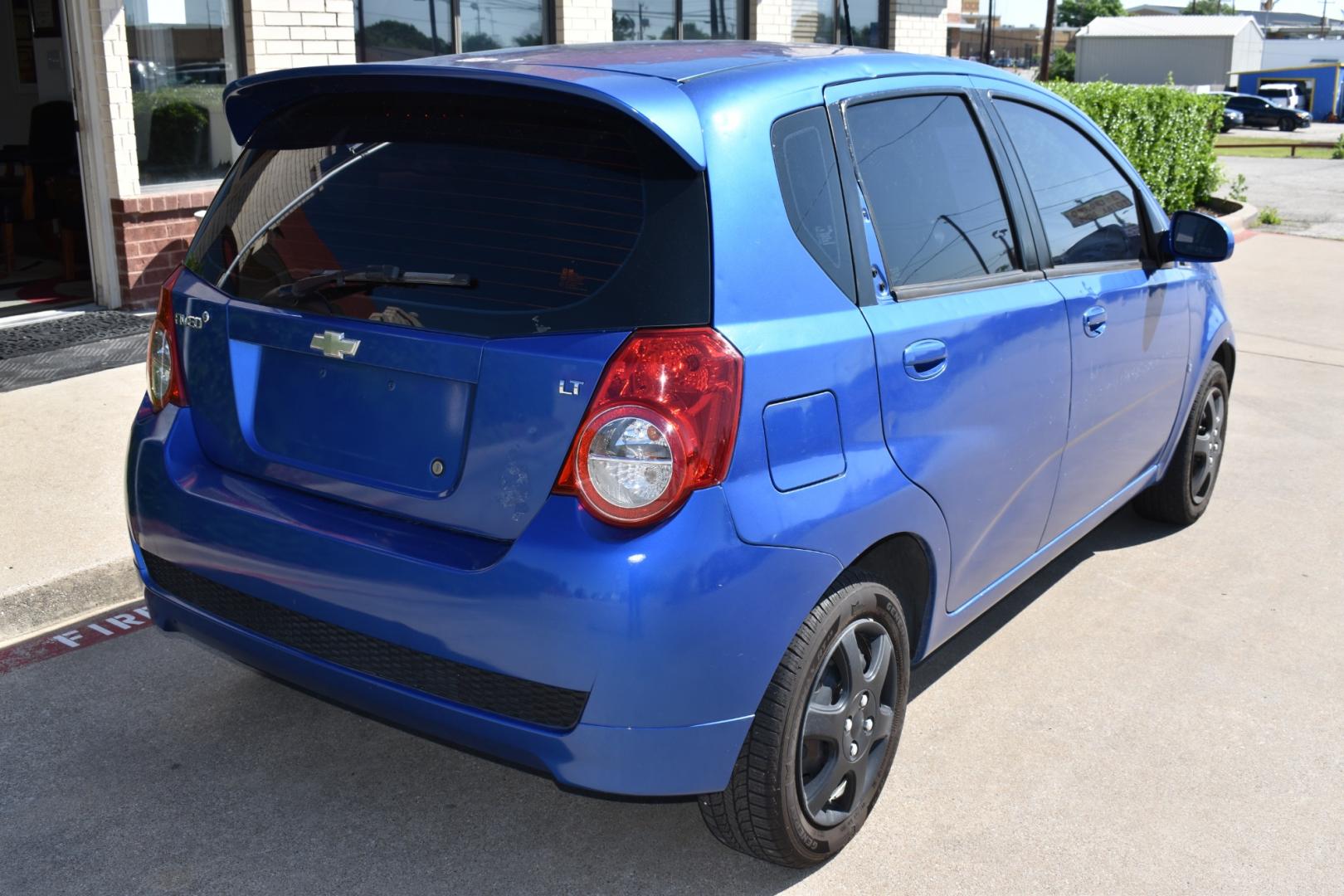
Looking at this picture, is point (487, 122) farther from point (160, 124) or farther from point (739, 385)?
point (160, 124)

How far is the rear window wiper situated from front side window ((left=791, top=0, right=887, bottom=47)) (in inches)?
490

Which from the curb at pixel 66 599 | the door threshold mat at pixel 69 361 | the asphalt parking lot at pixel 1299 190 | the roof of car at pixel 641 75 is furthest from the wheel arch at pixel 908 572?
the asphalt parking lot at pixel 1299 190

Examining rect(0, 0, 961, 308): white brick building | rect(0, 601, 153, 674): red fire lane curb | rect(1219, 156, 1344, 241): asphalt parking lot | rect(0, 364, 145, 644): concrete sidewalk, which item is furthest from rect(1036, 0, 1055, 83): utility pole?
rect(0, 601, 153, 674): red fire lane curb

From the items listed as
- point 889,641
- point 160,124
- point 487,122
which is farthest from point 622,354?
point 160,124

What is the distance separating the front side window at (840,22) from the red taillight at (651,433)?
12807 millimetres

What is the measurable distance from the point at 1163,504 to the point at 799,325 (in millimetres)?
3256

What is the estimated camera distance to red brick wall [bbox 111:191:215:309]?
8391 mm

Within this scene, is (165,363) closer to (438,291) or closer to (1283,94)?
(438,291)

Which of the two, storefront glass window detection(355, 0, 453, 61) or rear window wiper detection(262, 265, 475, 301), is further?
storefront glass window detection(355, 0, 453, 61)

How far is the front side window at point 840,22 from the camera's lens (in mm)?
14828

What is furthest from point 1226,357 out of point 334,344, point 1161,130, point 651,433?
point 1161,130

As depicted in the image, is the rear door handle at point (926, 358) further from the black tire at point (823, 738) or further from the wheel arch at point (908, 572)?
the black tire at point (823, 738)

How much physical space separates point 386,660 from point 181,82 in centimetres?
712

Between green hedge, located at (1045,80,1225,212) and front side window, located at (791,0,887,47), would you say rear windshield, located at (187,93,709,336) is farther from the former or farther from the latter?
front side window, located at (791,0,887,47)
